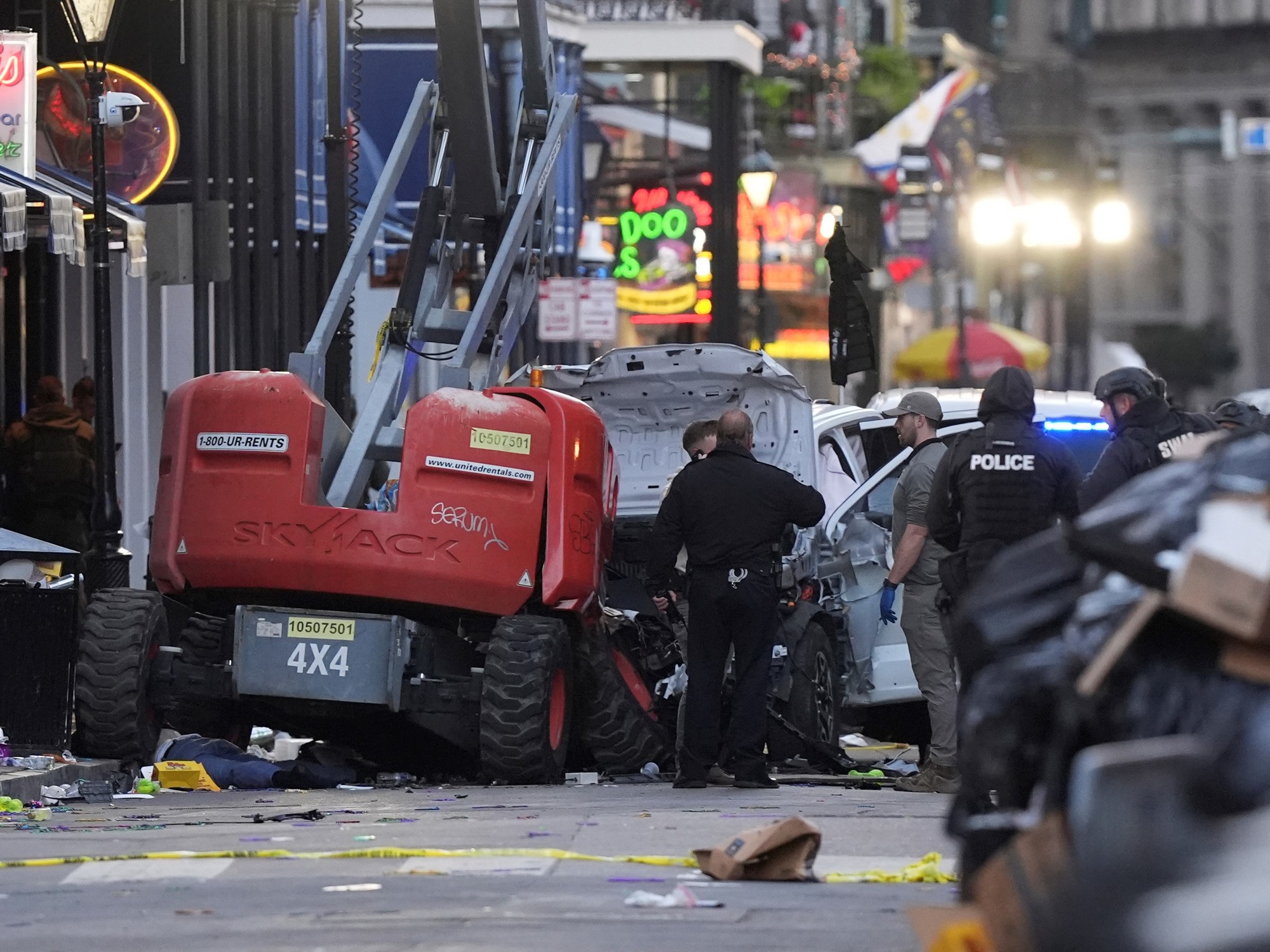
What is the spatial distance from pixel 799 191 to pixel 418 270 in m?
37.8

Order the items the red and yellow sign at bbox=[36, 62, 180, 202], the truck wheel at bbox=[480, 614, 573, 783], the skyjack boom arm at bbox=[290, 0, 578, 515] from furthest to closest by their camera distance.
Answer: the red and yellow sign at bbox=[36, 62, 180, 202], the skyjack boom arm at bbox=[290, 0, 578, 515], the truck wheel at bbox=[480, 614, 573, 783]

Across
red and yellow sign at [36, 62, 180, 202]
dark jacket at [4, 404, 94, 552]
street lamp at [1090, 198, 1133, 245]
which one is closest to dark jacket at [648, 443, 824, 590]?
dark jacket at [4, 404, 94, 552]

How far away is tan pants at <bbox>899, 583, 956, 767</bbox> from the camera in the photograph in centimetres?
1259

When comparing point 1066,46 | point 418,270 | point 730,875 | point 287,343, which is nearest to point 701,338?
point 287,343

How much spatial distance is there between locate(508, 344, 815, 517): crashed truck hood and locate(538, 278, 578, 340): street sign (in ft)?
53.7

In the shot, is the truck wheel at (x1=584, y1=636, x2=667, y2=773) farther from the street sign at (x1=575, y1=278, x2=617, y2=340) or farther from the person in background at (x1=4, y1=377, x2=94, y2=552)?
the street sign at (x1=575, y1=278, x2=617, y2=340)

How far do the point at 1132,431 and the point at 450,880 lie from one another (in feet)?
15.4

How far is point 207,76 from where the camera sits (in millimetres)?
22281

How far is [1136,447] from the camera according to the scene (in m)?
11.8

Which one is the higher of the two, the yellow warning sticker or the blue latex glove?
the yellow warning sticker

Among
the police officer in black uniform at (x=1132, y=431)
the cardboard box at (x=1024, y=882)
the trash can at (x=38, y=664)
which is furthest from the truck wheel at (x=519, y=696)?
the cardboard box at (x=1024, y=882)

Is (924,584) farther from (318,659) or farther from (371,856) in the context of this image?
(371,856)

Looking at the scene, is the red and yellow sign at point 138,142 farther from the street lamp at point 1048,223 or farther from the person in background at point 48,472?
the street lamp at point 1048,223

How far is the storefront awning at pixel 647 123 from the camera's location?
41.5 meters
